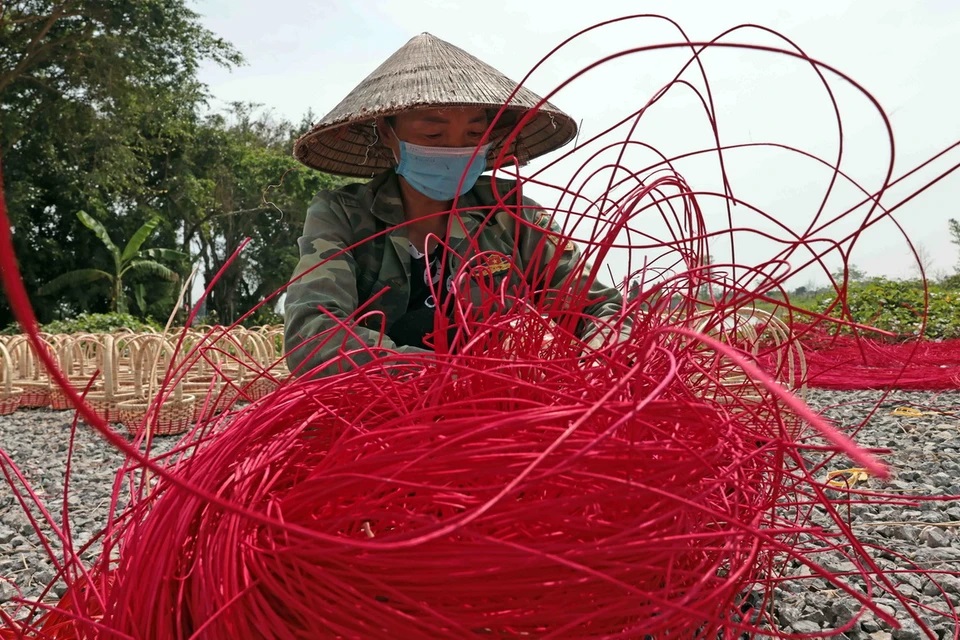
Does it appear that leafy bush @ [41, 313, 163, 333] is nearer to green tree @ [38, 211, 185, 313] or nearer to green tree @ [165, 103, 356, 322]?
green tree @ [38, 211, 185, 313]

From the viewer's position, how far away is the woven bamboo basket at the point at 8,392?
4.28 metres

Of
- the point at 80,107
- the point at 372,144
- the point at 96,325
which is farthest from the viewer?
the point at 80,107

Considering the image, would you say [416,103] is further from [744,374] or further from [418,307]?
[744,374]

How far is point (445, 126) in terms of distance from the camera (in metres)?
1.58

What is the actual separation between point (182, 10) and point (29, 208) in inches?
175

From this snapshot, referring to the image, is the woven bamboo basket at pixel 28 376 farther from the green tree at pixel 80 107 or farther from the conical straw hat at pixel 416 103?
the green tree at pixel 80 107

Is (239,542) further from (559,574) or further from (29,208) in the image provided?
(29,208)

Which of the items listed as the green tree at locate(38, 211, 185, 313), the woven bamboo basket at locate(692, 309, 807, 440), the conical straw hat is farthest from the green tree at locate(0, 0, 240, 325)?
the woven bamboo basket at locate(692, 309, 807, 440)

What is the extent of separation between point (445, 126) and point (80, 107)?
12039 mm

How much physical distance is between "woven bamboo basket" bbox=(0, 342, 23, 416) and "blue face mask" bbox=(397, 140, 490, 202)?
375 cm

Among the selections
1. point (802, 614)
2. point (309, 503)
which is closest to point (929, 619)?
point (802, 614)

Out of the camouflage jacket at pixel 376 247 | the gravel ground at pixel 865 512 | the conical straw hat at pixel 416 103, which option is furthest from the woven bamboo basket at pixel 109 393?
the camouflage jacket at pixel 376 247

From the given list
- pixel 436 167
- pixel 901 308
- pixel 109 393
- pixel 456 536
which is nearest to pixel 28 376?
pixel 109 393

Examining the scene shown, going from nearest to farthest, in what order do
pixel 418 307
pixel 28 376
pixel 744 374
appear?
1. pixel 744 374
2. pixel 418 307
3. pixel 28 376
